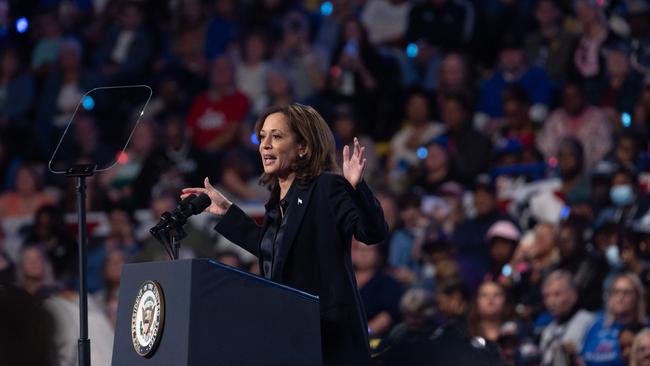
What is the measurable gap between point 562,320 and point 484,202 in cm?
126

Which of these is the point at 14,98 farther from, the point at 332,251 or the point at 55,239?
the point at 332,251

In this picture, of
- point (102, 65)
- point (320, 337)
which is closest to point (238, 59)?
point (102, 65)

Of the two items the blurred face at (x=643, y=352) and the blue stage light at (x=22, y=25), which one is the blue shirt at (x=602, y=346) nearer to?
the blurred face at (x=643, y=352)

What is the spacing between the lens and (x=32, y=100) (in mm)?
11469

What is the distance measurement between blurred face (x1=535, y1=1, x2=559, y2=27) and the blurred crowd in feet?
0.06

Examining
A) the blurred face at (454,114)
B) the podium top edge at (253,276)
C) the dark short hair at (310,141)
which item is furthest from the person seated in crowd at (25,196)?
the podium top edge at (253,276)

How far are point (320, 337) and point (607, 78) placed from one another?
5.68 metres

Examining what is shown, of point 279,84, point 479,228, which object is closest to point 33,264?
point 279,84

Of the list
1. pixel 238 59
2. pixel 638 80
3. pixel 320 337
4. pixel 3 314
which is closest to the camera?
pixel 320 337

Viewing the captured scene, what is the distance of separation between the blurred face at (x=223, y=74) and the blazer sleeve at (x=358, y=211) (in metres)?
6.90

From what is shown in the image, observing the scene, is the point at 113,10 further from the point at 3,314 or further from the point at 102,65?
the point at 3,314

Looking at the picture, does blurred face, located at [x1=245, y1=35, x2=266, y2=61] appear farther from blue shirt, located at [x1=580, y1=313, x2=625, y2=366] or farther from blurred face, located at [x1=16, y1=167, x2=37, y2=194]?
blue shirt, located at [x1=580, y1=313, x2=625, y2=366]

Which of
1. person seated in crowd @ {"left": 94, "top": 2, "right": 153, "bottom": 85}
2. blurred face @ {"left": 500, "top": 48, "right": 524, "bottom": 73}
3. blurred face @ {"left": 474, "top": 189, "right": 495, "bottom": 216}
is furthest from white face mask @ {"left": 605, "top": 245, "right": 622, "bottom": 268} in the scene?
person seated in crowd @ {"left": 94, "top": 2, "right": 153, "bottom": 85}

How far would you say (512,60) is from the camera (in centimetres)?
948
